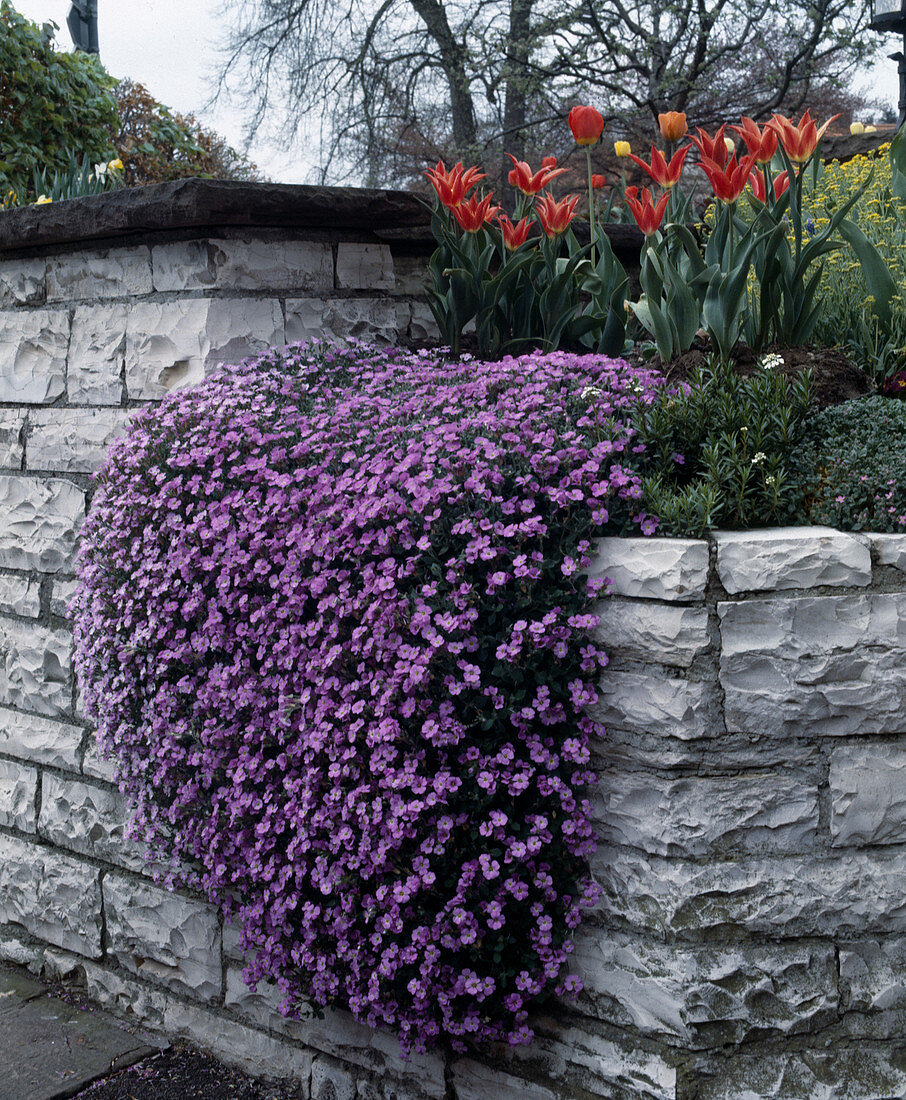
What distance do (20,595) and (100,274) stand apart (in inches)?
42.2

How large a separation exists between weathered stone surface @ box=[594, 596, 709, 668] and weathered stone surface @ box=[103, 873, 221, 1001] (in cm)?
143

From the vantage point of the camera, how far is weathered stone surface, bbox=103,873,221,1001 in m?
2.86

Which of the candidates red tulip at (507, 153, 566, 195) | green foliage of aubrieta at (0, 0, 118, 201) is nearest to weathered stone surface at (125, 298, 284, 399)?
red tulip at (507, 153, 566, 195)

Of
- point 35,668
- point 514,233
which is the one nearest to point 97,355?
point 35,668

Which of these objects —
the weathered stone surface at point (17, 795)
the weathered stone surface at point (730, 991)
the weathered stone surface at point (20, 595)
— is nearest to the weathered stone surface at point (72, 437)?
the weathered stone surface at point (20, 595)

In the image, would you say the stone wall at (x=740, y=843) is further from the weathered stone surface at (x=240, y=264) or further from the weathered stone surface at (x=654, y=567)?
the weathered stone surface at (x=240, y=264)

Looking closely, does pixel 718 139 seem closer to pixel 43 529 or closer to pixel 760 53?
pixel 43 529

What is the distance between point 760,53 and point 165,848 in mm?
13287

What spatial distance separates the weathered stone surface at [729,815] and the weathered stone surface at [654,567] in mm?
380

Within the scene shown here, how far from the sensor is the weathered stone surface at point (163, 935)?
2857mm

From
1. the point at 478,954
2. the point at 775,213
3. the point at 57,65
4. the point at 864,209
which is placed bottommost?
the point at 478,954

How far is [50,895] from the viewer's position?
11.0ft

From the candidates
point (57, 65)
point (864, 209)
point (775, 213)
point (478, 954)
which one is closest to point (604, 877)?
point (478, 954)

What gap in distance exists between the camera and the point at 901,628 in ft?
6.84
